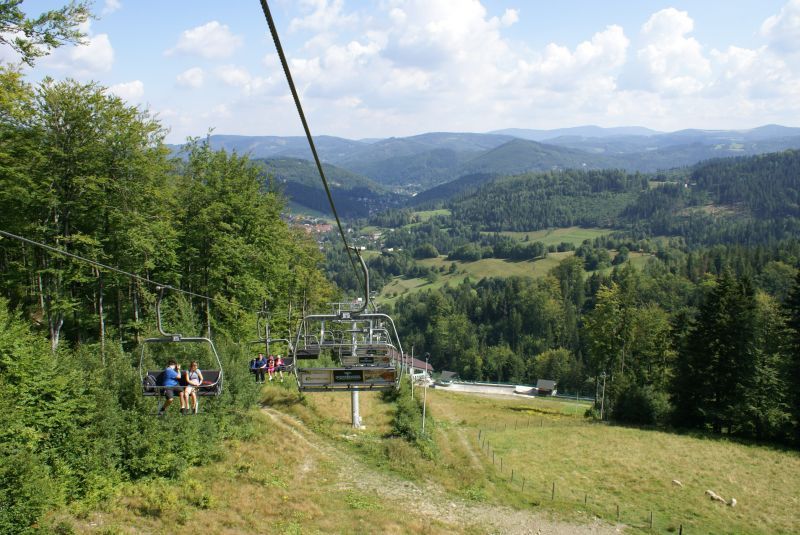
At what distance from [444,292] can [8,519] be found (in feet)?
576

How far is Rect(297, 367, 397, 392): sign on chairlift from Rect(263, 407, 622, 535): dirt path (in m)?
10.9

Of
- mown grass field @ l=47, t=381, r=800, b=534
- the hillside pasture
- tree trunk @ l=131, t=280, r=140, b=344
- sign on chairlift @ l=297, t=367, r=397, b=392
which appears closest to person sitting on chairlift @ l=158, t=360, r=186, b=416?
sign on chairlift @ l=297, t=367, r=397, b=392

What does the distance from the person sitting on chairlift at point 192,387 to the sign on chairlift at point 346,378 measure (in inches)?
140

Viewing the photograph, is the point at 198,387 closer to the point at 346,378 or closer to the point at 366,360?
the point at 346,378

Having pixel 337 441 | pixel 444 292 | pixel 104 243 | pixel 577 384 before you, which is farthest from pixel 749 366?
pixel 444 292

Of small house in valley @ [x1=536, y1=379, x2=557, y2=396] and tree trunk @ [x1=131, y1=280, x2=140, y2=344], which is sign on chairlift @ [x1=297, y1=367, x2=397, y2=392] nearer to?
tree trunk @ [x1=131, y1=280, x2=140, y2=344]

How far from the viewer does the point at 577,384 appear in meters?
111

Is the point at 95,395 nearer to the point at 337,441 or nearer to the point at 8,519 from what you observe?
the point at 8,519

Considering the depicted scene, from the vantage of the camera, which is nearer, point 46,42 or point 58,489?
point 46,42

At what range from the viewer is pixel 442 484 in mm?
27438

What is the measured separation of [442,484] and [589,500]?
27.8 feet

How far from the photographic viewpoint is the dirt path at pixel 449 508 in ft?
77.5

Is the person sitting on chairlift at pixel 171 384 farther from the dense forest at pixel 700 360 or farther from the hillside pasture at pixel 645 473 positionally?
the dense forest at pixel 700 360

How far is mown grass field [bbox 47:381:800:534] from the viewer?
20.1 meters
